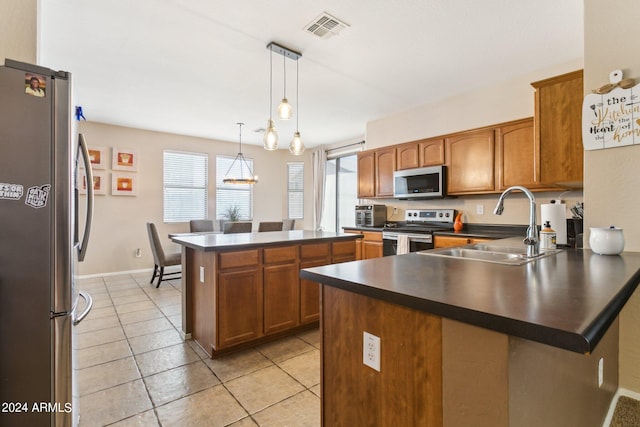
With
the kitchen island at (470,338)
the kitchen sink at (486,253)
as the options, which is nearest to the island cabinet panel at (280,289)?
the kitchen sink at (486,253)

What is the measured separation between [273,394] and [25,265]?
145 cm

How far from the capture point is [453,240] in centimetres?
353

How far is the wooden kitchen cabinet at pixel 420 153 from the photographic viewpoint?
13.4ft

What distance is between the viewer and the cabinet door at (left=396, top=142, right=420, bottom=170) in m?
4.34

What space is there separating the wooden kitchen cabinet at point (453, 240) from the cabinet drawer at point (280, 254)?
1734mm

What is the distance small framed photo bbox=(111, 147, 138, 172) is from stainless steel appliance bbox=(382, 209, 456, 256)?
4514mm

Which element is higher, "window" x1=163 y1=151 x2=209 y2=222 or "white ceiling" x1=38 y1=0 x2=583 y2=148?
"white ceiling" x1=38 y1=0 x2=583 y2=148

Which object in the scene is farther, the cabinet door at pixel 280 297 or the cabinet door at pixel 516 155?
the cabinet door at pixel 516 155

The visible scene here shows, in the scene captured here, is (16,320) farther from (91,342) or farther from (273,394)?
(91,342)

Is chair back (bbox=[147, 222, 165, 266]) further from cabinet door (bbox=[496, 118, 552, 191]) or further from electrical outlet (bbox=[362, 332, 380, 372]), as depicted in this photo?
cabinet door (bbox=[496, 118, 552, 191])

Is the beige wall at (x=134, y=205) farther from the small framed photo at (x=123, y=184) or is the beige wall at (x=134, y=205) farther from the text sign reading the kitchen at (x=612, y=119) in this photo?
the text sign reading the kitchen at (x=612, y=119)

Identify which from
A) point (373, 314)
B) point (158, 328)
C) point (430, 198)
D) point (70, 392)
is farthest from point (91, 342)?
point (430, 198)

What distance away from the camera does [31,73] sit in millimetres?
1208

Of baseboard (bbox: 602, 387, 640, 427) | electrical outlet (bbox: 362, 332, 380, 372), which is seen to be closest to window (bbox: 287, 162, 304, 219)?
baseboard (bbox: 602, 387, 640, 427)
